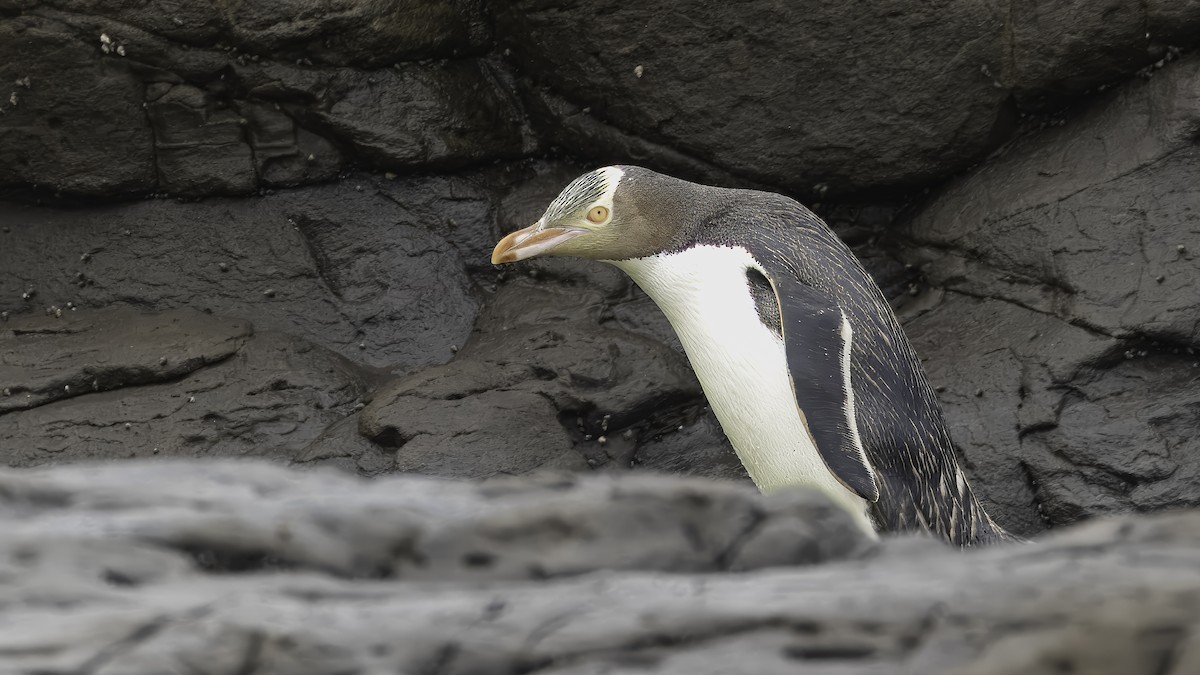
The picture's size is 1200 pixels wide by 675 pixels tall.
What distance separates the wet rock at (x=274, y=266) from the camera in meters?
5.77

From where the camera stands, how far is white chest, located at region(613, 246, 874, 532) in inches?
168

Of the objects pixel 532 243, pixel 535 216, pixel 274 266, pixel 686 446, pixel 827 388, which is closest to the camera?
pixel 827 388

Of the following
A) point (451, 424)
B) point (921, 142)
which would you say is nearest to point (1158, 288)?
point (921, 142)

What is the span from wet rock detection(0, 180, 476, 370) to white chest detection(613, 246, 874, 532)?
1645mm

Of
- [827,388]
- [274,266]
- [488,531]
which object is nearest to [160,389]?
[274,266]

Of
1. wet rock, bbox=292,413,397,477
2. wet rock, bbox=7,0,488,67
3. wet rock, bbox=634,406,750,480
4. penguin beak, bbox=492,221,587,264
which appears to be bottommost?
wet rock, bbox=634,406,750,480

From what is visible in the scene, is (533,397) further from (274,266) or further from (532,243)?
(274,266)

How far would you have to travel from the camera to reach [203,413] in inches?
207

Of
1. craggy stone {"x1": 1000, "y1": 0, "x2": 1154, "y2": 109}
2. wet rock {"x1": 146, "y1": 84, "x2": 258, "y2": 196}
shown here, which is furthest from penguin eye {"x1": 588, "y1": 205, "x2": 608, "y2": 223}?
craggy stone {"x1": 1000, "y1": 0, "x2": 1154, "y2": 109}

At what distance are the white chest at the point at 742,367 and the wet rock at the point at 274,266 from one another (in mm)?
1645

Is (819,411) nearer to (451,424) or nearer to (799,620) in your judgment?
(451,424)

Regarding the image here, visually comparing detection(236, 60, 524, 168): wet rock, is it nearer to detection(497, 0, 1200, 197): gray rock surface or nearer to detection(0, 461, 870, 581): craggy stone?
detection(497, 0, 1200, 197): gray rock surface

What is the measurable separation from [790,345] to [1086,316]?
166cm

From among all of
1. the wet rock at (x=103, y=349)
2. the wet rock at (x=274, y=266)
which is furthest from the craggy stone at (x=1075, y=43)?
the wet rock at (x=103, y=349)
